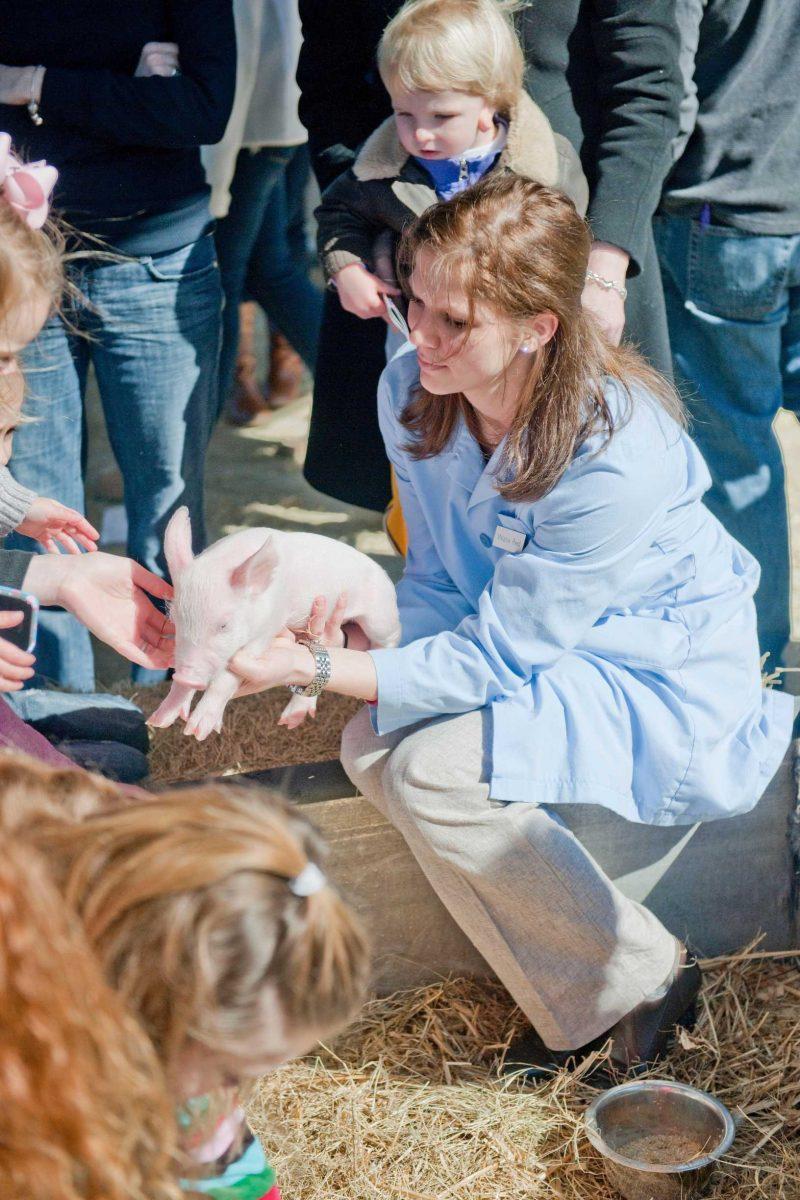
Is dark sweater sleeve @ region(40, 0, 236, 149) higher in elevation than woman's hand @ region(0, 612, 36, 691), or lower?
higher

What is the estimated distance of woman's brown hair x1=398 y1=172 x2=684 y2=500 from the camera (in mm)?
2176

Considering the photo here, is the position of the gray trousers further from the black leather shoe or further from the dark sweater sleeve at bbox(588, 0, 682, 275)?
the dark sweater sleeve at bbox(588, 0, 682, 275)

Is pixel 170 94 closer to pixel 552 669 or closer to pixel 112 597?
pixel 112 597

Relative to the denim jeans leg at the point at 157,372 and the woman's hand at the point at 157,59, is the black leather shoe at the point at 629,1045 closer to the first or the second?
the denim jeans leg at the point at 157,372

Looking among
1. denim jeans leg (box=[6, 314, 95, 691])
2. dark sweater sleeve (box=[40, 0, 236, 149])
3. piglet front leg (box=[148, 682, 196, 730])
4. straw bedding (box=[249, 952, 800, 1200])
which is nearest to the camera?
straw bedding (box=[249, 952, 800, 1200])

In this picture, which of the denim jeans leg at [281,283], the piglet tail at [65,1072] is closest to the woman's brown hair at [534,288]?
the piglet tail at [65,1072]

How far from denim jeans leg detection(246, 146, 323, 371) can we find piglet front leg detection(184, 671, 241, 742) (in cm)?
227

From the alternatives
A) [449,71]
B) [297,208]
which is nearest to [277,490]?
[297,208]

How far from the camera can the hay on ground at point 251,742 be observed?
2758 millimetres

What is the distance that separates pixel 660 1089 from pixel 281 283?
2.93 metres

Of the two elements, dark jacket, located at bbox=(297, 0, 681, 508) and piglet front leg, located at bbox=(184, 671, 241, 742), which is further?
dark jacket, located at bbox=(297, 0, 681, 508)

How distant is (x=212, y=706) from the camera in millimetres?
2166

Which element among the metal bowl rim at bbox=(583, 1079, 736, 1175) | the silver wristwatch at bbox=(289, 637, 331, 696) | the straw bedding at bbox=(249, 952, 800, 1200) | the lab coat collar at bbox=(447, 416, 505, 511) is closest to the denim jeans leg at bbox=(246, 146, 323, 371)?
the lab coat collar at bbox=(447, 416, 505, 511)

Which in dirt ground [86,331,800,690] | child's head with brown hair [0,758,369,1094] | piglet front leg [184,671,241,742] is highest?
child's head with brown hair [0,758,369,1094]
